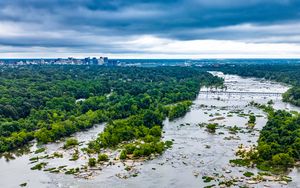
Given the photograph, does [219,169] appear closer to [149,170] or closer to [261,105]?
[149,170]

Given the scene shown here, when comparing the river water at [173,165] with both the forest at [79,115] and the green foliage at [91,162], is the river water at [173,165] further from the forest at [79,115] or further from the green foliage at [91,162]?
the forest at [79,115]

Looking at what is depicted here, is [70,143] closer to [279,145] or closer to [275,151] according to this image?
[275,151]

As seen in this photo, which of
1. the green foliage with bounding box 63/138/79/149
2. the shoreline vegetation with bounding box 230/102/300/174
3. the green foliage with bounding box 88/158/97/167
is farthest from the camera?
the green foliage with bounding box 63/138/79/149

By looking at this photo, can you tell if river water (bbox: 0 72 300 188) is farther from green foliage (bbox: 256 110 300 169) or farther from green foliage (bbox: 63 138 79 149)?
green foliage (bbox: 256 110 300 169)

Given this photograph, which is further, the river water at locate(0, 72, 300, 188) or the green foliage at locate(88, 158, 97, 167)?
the green foliage at locate(88, 158, 97, 167)

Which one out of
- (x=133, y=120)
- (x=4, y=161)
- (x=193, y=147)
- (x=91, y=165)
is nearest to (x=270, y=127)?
(x=193, y=147)

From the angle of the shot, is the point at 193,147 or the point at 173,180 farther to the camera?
the point at 193,147

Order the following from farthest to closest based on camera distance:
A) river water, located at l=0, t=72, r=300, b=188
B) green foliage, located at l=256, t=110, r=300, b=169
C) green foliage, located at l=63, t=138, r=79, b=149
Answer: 1. green foliage, located at l=63, t=138, r=79, b=149
2. green foliage, located at l=256, t=110, r=300, b=169
3. river water, located at l=0, t=72, r=300, b=188

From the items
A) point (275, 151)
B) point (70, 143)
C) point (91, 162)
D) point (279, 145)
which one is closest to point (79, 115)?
point (70, 143)

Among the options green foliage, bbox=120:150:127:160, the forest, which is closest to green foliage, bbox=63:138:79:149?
the forest

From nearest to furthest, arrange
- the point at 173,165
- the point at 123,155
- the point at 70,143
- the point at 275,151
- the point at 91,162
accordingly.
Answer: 1. the point at 91,162
2. the point at 173,165
3. the point at 275,151
4. the point at 123,155
5. the point at 70,143

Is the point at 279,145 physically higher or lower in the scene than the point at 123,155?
higher
